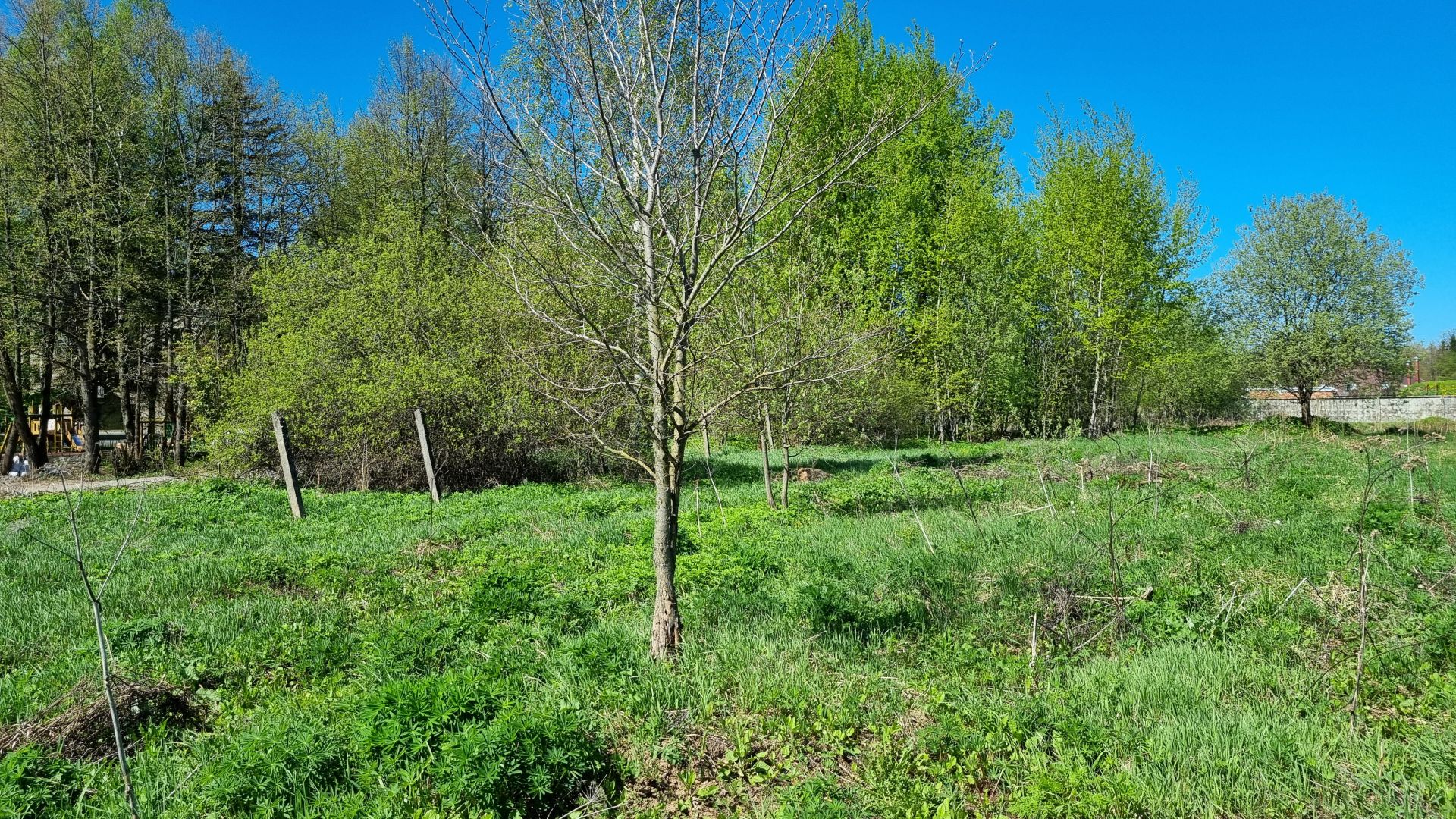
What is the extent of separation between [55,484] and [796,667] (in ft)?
62.6

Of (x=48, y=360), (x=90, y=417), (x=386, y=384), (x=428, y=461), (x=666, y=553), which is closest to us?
(x=666, y=553)

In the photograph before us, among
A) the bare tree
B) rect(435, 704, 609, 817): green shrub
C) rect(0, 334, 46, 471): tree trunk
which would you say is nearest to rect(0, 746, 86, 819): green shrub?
rect(435, 704, 609, 817): green shrub

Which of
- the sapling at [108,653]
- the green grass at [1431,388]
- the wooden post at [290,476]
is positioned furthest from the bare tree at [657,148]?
the green grass at [1431,388]

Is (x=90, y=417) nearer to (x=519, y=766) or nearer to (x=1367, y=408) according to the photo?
(x=519, y=766)

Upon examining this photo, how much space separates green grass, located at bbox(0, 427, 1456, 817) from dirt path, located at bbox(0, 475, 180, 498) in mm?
7710

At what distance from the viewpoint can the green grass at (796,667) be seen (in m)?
2.89

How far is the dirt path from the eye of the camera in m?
14.2

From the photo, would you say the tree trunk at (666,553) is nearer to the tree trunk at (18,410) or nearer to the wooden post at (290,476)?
the wooden post at (290,476)

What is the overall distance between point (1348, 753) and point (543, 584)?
5.08 metres

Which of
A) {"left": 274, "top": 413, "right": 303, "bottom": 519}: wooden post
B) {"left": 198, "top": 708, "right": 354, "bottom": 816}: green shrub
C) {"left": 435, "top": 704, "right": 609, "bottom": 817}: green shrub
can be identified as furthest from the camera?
{"left": 274, "top": 413, "right": 303, "bottom": 519}: wooden post

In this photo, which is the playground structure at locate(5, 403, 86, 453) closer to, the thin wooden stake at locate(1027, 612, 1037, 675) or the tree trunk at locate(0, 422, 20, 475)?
the tree trunk at locate(0, 422, 20, 475)

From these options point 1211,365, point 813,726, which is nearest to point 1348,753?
point 813,726

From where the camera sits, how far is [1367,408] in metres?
30.7

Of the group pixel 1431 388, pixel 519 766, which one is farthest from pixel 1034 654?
pixel 1431 388
